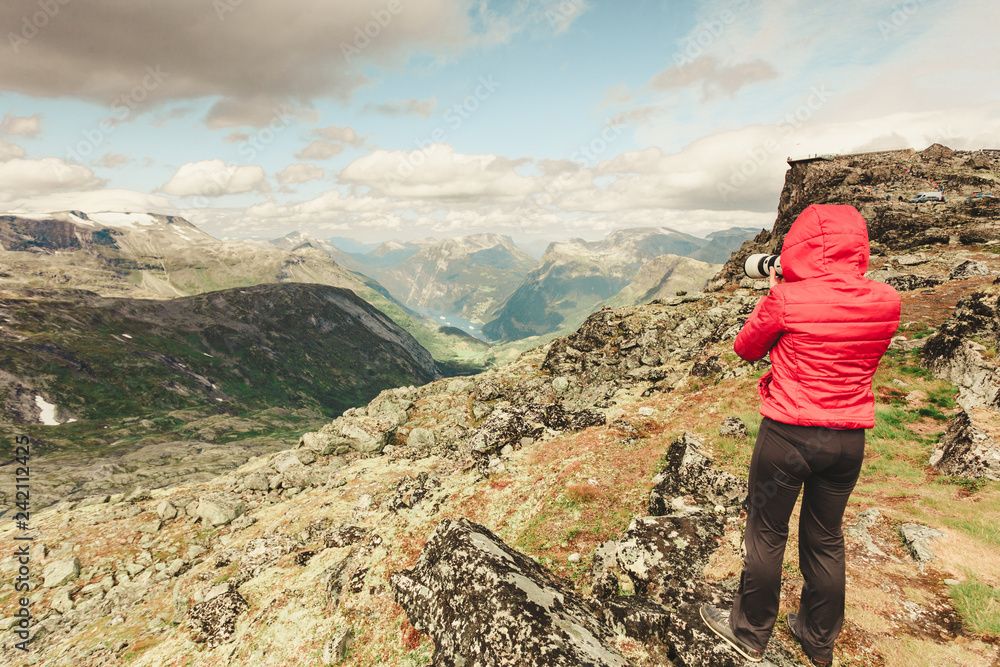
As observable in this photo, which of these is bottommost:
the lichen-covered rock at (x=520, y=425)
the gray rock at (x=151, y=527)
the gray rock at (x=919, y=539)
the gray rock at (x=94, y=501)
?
the gray rock at (x=94, y=501)

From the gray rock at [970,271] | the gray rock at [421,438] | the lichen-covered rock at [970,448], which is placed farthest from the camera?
the gray rock at [421,438]

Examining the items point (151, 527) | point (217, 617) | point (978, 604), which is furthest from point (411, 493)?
point (151, 527)

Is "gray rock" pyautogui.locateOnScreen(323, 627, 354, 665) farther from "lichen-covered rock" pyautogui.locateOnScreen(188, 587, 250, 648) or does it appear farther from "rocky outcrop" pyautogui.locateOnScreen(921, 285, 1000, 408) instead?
"rocky outcrop" pyautogui.locateOnScreen(921, 285, 1000, 408)

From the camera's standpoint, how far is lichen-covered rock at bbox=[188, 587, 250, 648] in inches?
438

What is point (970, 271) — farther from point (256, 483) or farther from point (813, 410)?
point (256, 483)

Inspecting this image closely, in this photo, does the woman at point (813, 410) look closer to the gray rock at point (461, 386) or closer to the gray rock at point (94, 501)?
the gray rock at point (461, 386)

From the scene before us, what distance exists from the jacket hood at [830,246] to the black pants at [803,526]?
2.14 meters

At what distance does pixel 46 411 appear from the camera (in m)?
156

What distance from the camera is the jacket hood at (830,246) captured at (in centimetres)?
515

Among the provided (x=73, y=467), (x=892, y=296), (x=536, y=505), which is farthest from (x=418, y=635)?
(x=73, y=467)

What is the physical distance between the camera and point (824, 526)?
217 inches

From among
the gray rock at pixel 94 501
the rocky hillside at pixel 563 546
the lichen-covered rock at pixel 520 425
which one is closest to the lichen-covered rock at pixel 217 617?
the rocky hillside at pixel 563 546

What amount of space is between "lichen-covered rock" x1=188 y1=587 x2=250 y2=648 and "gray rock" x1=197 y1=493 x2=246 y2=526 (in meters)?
16.4

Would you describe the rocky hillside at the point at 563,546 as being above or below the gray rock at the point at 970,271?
below
